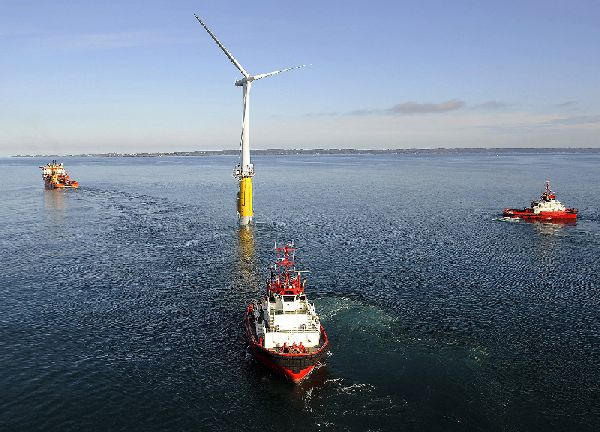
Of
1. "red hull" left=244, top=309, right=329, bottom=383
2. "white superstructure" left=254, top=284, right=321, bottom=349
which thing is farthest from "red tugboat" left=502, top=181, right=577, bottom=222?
"red hull" left=244, top=309, right=329, bottom=383

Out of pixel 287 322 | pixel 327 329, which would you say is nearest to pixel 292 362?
pixel 287 322

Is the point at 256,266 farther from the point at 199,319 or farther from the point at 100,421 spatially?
the point at 100,421

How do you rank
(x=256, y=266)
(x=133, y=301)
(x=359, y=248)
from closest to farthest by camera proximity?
(x=133, y=301) → (x=256, y=266) → (x=359, y=248)

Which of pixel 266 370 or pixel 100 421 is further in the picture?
pixel 266 370

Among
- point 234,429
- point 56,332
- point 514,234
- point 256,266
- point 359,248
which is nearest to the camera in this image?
point 234,429

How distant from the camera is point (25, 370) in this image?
198ft

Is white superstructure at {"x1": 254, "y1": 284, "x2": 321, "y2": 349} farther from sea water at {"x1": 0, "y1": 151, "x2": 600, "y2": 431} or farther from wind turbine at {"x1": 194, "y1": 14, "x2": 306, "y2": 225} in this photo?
wind turbine at {"x1": 194, "y1": 14, "x2": 306, "y2": 225}

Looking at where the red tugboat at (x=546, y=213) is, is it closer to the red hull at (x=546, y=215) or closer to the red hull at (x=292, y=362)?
the red hull at (x=546, y=215)

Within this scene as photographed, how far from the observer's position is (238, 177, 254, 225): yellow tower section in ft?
461

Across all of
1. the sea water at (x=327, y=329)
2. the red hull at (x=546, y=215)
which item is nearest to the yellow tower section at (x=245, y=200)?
the sea water at (x=327, y=329)

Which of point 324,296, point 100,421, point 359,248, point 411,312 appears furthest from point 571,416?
point 359,248

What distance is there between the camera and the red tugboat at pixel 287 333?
58.6 m

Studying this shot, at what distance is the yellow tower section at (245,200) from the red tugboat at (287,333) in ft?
239

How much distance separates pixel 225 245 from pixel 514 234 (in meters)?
78.1
